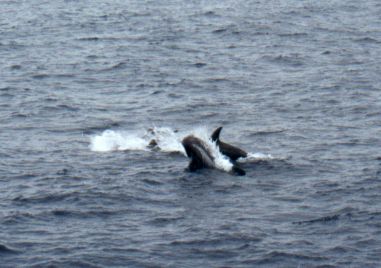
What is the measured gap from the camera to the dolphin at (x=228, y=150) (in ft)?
134

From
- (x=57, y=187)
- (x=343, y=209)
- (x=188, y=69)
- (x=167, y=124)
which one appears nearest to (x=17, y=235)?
(x=57, y=187)

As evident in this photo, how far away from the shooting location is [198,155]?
4028cm

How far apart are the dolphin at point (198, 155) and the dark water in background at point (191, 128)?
1.55ft

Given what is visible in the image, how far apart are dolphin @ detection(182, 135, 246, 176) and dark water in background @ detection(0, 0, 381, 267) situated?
18.6 inches

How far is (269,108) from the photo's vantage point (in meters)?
50.1

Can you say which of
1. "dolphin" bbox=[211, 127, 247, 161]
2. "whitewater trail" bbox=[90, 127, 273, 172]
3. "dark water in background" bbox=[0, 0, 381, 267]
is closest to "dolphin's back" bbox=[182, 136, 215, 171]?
"whitewater trail" bbox=[90, 127, 273, 172]

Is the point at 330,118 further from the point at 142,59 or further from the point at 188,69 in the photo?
the point at 142,59

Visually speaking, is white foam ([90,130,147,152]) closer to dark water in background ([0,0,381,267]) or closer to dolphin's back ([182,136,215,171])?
dark water in background ([0,0,381,267])

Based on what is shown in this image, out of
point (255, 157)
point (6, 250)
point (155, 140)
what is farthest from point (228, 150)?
point (6, 250)

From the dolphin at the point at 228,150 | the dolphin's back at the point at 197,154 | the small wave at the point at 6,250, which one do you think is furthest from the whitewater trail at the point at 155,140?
the small wave at the point at 6,250

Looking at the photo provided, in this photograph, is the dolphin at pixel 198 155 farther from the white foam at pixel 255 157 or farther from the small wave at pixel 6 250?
the small wave at pixel 6 250

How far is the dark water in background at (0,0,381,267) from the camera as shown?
108 ft

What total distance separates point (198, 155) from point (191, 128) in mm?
6635

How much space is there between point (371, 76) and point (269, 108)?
9.22 m
